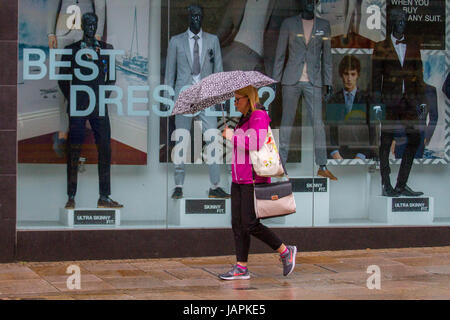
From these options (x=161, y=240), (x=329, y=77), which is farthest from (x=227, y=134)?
(x=329, y=77)

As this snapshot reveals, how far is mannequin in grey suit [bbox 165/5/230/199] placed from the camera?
10.2 metres

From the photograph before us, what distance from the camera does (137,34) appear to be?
399 inches

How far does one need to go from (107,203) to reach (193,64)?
2044 millimetres

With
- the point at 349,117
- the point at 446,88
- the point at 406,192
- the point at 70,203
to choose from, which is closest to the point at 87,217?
the point at 70,203

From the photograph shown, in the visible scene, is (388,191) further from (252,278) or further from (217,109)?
(252,278)

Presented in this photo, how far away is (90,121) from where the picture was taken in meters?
10.0

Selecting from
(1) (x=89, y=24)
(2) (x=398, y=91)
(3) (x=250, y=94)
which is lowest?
(3) (x=250, y=94)

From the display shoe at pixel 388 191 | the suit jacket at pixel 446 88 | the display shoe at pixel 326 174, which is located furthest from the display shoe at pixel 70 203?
the suit jacket at pixel 446 88

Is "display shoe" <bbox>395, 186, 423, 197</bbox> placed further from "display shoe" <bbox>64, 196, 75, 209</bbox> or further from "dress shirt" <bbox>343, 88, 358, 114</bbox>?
"display shoe" <bbox>64, 196, 75, 209</bbox>

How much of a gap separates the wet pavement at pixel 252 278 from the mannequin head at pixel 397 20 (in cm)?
287

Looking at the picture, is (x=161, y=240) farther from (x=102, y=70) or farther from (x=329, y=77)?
(x=329, y=77)

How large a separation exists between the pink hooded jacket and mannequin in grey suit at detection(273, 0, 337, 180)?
7.64 ft

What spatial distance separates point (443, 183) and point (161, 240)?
12.9 feet

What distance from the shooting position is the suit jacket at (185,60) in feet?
33.5
